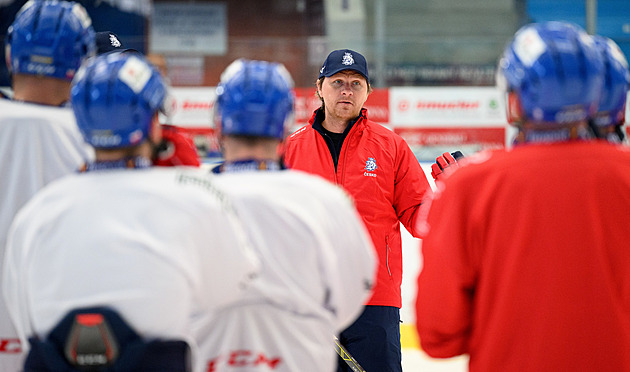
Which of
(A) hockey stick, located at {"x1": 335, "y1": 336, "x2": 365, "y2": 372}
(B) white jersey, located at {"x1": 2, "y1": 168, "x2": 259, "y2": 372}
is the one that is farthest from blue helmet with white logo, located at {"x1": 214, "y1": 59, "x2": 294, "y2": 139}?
(A) hockey stick, located at {"x1": 335, "y1": 336, "x2": 365, "y2": 372}

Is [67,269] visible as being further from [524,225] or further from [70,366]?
[524,225]

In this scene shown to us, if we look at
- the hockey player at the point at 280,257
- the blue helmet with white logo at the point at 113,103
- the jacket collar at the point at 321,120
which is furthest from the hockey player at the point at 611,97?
the jacket collar at the point at 321,120

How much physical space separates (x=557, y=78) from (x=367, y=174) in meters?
1.36

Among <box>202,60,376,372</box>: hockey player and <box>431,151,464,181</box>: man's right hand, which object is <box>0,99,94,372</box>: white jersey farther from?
<box>431,151,464,181</box>: man's right hand

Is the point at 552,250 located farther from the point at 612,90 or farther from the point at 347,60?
the point at 347,60

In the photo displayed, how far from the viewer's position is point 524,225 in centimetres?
138

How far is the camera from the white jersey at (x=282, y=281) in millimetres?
1391

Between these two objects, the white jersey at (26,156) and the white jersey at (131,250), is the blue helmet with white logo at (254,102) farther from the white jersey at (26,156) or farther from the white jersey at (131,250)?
the white jersey at (26,156)

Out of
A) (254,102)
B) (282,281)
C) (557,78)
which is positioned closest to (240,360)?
(282,281)

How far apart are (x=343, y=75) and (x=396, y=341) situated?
1011 mm

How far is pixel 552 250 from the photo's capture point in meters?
1.39

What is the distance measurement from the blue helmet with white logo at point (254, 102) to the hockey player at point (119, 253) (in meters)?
0.20

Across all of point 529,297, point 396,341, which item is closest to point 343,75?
point 396,341

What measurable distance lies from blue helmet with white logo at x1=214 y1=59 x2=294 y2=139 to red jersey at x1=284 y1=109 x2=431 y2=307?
1.18 meters
